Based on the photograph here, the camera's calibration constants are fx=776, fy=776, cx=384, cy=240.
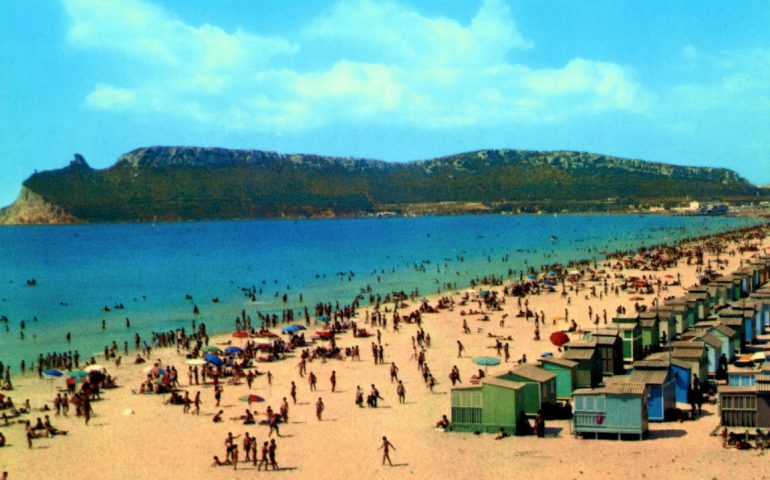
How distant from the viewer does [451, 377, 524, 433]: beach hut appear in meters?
22.8

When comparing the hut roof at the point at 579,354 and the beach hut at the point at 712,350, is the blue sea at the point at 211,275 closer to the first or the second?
the hut roof at the point at 579,354

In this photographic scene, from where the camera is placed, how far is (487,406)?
2312cm

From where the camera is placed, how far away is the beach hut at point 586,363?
87.2 feet

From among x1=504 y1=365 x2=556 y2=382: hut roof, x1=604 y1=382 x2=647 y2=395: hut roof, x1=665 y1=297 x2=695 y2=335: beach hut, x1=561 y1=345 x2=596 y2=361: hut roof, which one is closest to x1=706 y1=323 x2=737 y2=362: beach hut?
x1=665 y1=297 x2=695 y2=335: beach hut

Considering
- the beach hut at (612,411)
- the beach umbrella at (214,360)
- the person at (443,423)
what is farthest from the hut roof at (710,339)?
the beach umbrella at (214,360)

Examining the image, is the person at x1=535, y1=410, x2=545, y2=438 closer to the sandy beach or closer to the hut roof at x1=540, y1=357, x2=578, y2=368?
the sandy beach

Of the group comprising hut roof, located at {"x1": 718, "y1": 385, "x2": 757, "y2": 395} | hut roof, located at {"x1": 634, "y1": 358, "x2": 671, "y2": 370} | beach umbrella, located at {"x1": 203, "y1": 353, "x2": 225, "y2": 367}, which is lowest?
beach umbrella, located at {"x1": 203, "y1": 353, "x2": 225, "y2": 367}

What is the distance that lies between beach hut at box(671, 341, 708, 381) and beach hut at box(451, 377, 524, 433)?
21.3ft

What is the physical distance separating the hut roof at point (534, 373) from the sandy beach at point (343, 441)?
4.58 feet

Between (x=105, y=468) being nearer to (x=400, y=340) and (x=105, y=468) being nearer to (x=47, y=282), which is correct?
(x=400, y=340)

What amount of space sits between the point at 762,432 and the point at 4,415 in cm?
2492

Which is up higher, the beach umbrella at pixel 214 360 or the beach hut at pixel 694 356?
the beach hut at pixel 694 356

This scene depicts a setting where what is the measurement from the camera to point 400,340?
4244 cm

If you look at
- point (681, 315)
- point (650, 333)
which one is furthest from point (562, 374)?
point (681, 315)
